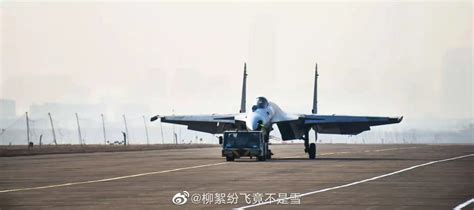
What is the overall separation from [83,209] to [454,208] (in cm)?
885

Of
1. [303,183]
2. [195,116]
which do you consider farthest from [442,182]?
[195,116]

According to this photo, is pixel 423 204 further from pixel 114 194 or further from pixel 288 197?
pixel 114 194

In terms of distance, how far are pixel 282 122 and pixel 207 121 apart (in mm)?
5912

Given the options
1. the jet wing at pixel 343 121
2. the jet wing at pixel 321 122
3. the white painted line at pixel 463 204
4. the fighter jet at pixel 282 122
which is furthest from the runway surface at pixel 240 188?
the jet wing at pixel 321 122

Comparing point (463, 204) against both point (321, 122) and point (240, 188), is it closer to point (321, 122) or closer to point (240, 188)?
point (240, 188)

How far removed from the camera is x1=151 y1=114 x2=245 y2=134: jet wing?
6172 cm

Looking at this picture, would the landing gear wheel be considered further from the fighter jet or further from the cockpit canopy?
the cockpit canopy

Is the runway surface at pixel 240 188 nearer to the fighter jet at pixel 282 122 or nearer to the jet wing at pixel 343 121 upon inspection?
the fighter jet at pixel 282 122

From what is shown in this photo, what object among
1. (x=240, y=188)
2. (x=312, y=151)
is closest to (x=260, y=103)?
(x=312, y=151)

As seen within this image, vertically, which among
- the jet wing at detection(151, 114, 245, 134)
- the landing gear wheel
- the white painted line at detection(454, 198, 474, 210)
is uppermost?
the jet wing at detection(151, 114, 245, 134)

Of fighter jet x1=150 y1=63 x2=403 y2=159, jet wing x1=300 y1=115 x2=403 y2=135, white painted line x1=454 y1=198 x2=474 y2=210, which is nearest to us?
white painted line x1=454 y1=198 x2=474 y2=210

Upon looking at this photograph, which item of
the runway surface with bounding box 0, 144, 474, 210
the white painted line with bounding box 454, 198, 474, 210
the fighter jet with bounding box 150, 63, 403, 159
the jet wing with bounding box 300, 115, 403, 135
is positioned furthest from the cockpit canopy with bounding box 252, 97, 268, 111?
the white painted line with bounding box 454, 198, 474, 210

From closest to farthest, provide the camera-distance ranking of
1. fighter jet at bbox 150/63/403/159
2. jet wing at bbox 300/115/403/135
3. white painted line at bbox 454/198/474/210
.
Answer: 1. white painted line at bbox 454/198/474/210
2. fighter jet at bbox 150/63/403/159
3. jet wing at bbox 300/115/403/135

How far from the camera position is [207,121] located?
6269cm
